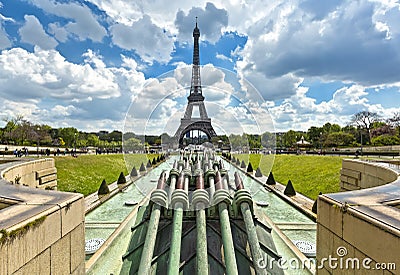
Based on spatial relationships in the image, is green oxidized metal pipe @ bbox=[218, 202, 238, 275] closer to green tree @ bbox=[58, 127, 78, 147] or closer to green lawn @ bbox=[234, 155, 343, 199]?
green lawn @ bbox=[234, 155, 343, 199]

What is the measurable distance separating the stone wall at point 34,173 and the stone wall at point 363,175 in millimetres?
11383

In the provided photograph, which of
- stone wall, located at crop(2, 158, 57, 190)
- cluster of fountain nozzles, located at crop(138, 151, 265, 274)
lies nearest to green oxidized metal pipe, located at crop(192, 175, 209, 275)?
cluster of fountain nozzles, located at crop(138, 151, 265, 274)

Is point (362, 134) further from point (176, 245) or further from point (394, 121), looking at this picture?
point (176, 245)

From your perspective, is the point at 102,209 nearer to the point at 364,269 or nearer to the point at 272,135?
the point at 272,135

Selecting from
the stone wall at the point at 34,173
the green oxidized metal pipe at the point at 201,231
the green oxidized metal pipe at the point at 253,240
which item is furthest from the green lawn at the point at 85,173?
the green oxidized metal pipe at the point at 253,240

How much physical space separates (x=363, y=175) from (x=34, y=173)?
1274cm

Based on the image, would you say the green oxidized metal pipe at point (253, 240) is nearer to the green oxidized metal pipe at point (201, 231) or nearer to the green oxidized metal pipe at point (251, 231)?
the green oxidized metal pipe at point (251, 231)

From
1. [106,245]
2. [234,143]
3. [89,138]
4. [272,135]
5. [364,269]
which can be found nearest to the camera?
[364,269]

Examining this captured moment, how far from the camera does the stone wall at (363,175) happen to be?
8998 mm

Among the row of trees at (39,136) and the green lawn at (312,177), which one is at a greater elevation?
the row of trees at (39,136)

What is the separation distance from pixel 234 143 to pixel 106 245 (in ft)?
19.2

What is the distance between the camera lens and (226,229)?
4176mm

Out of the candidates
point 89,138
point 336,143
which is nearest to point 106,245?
point 336,143

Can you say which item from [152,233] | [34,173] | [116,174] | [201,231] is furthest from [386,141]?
[152,233]
